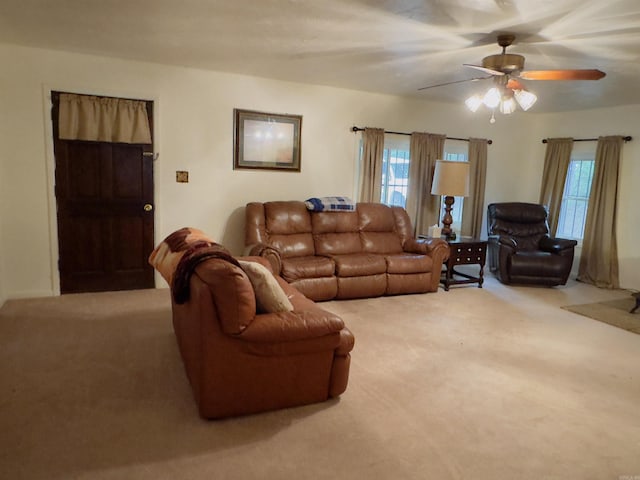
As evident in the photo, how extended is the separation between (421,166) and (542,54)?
2292 mm

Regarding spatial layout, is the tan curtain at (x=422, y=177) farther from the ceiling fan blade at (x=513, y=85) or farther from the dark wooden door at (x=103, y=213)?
the dark wooden door at (x=103, y=213)

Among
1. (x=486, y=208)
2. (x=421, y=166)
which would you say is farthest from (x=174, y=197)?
(x=486, y=208)

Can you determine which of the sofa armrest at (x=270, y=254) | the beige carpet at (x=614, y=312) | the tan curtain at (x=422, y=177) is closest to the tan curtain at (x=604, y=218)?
the beige carpet at (x=614, y=312)

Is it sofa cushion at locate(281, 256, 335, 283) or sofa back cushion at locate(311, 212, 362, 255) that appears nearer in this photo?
sofa cushion at locate(281, 256, 335, 283)

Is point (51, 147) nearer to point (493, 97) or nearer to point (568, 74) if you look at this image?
point (493, 97)

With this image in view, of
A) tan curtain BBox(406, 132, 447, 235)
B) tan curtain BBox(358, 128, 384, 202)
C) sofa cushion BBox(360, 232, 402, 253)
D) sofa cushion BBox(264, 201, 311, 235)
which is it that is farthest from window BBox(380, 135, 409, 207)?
sofa cushion BBox(264, 201, 311, 235)

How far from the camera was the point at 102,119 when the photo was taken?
4098mm

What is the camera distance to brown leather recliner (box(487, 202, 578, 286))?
5.16 metres

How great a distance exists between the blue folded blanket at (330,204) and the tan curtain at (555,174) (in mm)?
3192

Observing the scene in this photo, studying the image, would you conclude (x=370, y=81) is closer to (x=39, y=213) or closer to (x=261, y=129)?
(x=261, y=129)

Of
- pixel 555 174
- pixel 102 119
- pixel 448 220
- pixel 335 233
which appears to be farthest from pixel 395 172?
pixel 102 119

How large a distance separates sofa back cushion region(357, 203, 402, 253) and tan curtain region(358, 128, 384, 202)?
25cm

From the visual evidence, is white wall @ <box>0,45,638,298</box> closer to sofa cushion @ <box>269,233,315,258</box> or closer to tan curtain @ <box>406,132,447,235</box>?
tan curtain @ <box>406,132,447,235</box>

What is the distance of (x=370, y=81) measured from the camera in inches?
183
